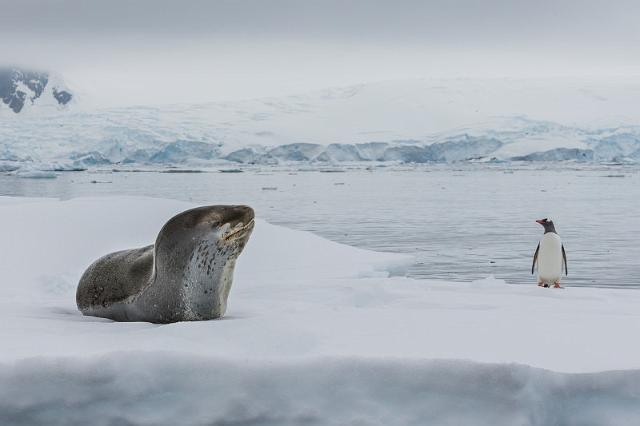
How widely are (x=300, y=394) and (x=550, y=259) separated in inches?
151

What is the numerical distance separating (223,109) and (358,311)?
57369mm

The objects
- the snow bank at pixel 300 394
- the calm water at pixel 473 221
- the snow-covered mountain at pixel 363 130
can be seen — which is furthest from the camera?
the snow-covered mountain at pixel 363 130

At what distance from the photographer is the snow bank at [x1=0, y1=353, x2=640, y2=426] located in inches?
101

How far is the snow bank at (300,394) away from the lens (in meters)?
2.57

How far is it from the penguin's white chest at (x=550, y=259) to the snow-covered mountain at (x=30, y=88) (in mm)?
154045

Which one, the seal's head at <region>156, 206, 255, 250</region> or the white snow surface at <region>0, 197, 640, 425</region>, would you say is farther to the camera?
the seal's head at <region>156, 206, 255, 250</region>

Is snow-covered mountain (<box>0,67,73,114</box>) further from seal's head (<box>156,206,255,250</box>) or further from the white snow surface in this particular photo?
the white snow surface

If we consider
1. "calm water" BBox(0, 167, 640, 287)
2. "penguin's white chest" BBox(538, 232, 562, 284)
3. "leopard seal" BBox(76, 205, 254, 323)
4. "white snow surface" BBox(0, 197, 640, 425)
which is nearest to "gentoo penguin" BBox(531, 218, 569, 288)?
"penguin's white chest" BBox(538, 232, 562, 284)

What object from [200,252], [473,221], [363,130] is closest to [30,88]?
[363,130]

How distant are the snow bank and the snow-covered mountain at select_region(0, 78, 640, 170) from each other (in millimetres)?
37158

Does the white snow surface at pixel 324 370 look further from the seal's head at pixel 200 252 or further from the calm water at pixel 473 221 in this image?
the calm water at pixel 473 221

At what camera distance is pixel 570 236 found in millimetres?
12008

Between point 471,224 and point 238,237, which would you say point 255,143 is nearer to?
point 471,224

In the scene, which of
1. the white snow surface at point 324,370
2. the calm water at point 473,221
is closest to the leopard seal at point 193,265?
the white snow surface at point 324,370
